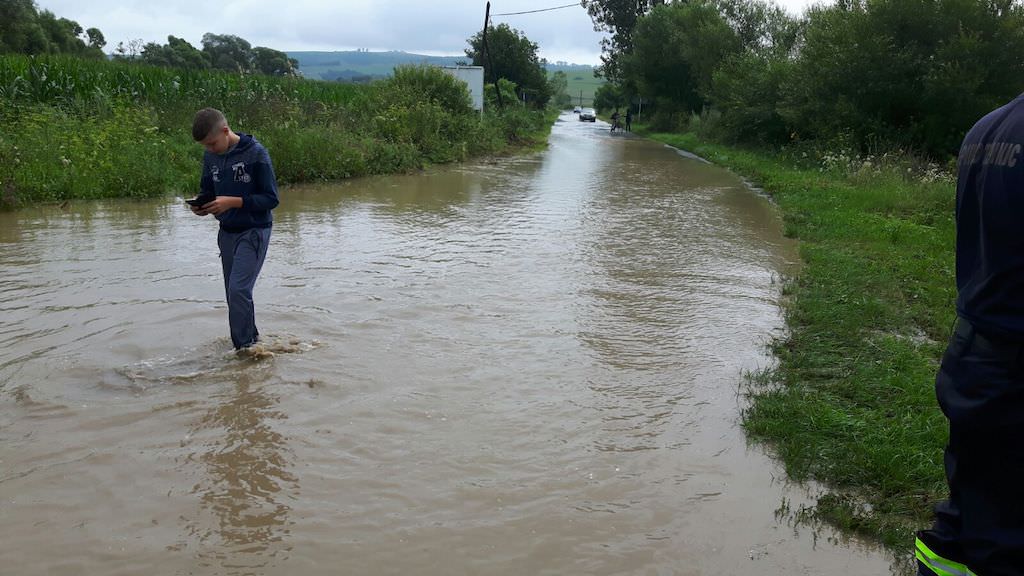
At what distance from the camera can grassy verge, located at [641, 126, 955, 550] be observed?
4.07 meters

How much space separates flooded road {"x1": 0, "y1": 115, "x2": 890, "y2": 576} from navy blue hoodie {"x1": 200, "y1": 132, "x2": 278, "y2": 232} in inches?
44.6

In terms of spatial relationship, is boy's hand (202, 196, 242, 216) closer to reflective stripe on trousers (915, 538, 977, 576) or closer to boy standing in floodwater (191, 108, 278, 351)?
boy standing in floodwater (191, 108, 278, 351)

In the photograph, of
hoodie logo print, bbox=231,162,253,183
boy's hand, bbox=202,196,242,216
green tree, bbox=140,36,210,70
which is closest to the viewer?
boy's hand, bbox=202,196,242,216

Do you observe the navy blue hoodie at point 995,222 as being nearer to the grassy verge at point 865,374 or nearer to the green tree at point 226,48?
the grassy verge at point 865,374

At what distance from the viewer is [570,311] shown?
24.8ft

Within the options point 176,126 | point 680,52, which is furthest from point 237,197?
point 680,52

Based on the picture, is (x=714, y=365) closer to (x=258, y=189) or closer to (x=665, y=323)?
(x=665, y=323)

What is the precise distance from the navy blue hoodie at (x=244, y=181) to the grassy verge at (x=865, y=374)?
3688mm

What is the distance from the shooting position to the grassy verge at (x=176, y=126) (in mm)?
13328

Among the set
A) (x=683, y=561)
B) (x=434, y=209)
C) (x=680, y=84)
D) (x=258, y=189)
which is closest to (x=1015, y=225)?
(x=683, y=561)

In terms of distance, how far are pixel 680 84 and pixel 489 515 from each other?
150ft

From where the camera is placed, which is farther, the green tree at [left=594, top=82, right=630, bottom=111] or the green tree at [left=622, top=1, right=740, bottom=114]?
the green tree at [left=594, top=82, right=630, bottom=111]

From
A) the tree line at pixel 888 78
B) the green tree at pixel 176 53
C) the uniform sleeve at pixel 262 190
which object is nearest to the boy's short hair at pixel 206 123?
the uniform sleeve at pixel 262 190

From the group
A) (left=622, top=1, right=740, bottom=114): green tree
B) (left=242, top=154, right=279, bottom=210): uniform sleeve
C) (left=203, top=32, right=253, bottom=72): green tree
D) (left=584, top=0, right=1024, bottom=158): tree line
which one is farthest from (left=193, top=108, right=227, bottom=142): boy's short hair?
(left=203, top=32, right=253, bottom=72): green tree
